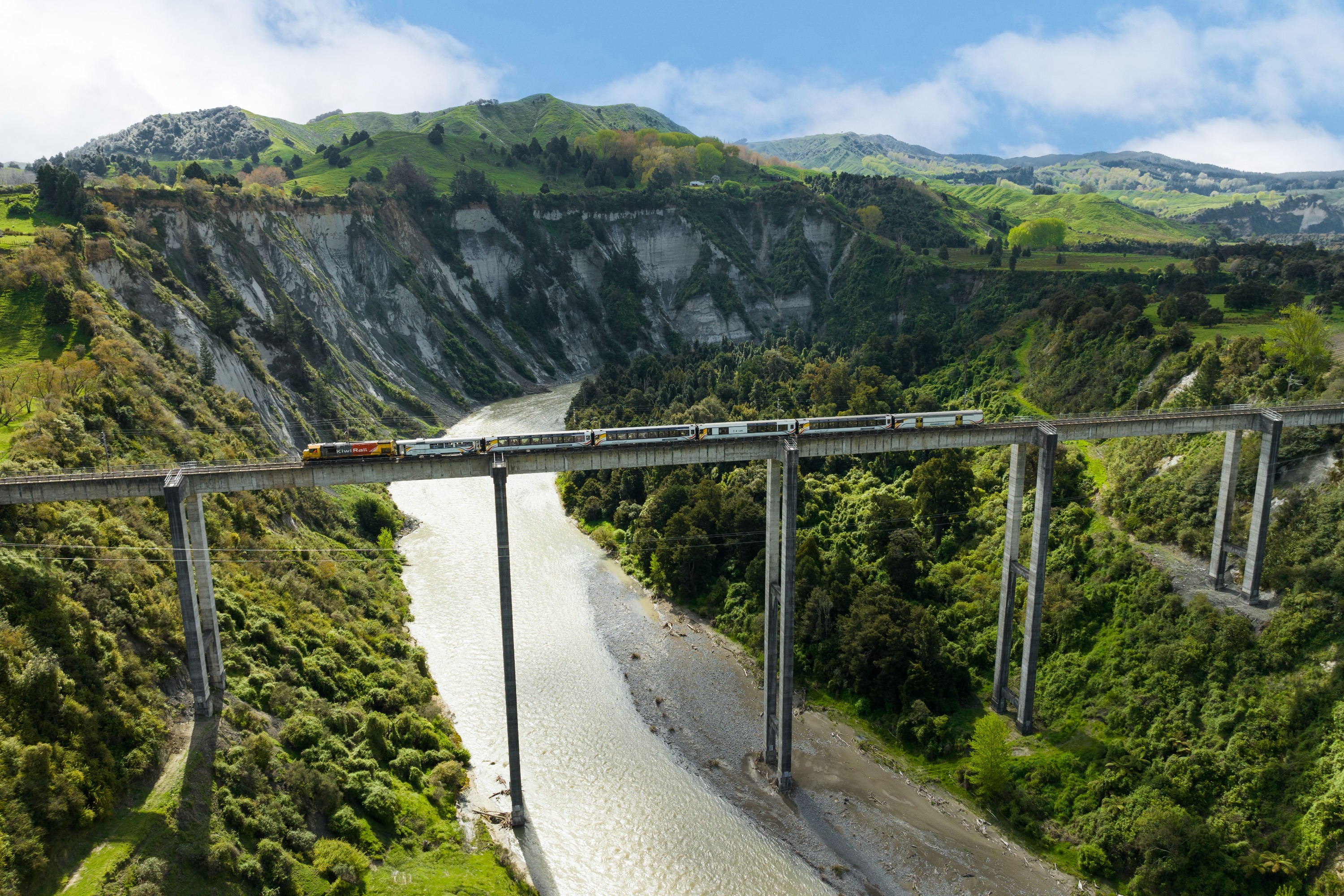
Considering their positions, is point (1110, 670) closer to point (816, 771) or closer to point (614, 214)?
point (816, 771)

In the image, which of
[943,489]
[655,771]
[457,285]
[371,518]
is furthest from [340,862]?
[457,285]

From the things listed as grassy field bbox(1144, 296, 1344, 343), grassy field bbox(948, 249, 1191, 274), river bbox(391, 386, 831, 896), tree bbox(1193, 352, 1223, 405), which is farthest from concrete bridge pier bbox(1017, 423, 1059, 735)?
grassy field bbox(948, 249, 1191, 274)

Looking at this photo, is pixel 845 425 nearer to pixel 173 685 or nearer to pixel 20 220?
pixel 173 685

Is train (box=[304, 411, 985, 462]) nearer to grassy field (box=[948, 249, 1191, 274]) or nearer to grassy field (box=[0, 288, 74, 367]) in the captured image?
grassy field (box=[0, 288, 74, 367])

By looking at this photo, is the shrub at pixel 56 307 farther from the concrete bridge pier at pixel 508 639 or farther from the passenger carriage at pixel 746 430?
the passenger carriage at pixel 746 430

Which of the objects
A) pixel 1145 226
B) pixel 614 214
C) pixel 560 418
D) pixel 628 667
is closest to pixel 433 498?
pixel 560 418
